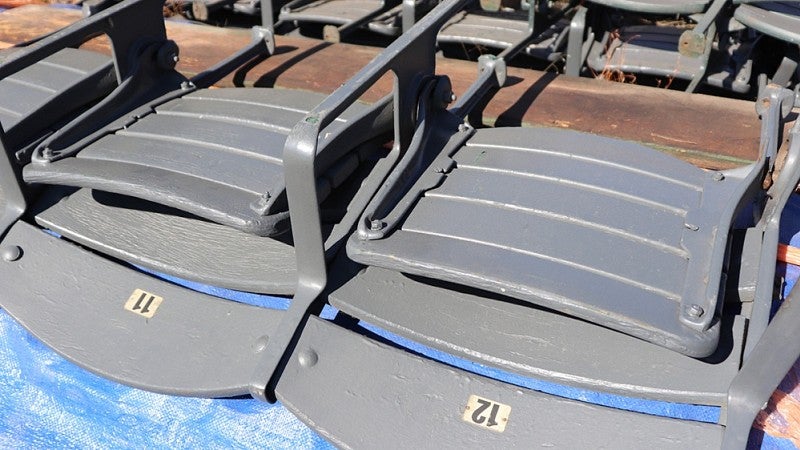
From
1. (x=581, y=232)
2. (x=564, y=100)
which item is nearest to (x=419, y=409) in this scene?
(x=581, y=232)

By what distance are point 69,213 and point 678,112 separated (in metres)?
2.01

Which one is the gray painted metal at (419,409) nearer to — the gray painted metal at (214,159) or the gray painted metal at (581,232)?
the gray painted metal at (581,232)

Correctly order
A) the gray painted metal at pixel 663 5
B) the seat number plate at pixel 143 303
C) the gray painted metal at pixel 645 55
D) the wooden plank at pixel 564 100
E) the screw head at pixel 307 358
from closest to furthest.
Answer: the screw head at pixel 307 358, the seat number plate at pixel 143 303, the wooden plank at pixel 564 100, the gray painted metal at pixel 663 5, the gray painted metal at pixel 645 55

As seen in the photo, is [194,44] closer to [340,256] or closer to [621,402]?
[340,256]

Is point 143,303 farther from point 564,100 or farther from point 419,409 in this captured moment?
point 564,100

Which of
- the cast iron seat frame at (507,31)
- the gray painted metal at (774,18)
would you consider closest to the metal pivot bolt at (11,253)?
the cast iron seat frame at (507,31)

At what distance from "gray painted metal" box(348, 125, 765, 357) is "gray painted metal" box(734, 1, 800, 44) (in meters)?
1.16

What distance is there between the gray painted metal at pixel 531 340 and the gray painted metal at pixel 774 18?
1643 millimetres

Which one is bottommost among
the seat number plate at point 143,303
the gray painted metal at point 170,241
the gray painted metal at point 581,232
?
the seat number plate at point 143,303

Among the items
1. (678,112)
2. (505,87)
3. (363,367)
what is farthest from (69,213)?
(678,112)

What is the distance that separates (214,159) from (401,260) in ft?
2.20

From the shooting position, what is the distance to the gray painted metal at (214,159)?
175cm

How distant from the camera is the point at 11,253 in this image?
6.94 ft

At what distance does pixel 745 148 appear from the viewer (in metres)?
2.24
